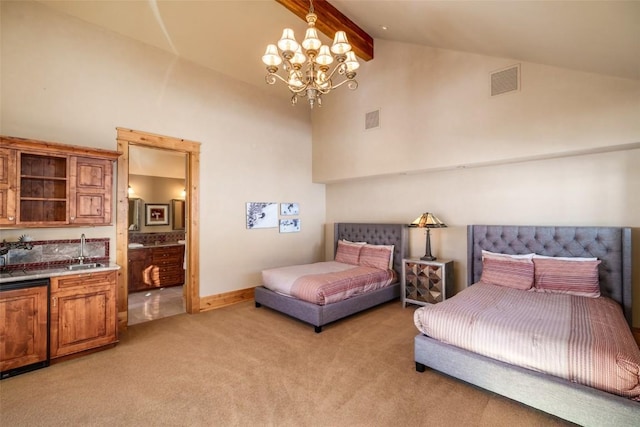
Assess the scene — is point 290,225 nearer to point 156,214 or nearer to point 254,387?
point 156,214

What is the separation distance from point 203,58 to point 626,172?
6.12 metres

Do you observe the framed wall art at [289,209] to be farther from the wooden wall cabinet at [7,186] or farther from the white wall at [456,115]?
the wooden wall cabinet at [7,186]

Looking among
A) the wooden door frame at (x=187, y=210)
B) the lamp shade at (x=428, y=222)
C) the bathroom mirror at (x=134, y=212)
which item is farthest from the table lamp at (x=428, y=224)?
the bathroom mirror at (x=134, y=212)

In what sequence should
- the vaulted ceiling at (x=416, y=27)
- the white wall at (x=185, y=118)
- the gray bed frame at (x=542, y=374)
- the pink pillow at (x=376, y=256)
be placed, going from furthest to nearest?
the pink pillow at (x=376, y=256) < the white wall at (x=185, y=118) < the vaulted ceiling at (x=416, y=27) < the gray bed frame at (x=542, y=374)

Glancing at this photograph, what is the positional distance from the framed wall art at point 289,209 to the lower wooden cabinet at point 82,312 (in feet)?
10.7

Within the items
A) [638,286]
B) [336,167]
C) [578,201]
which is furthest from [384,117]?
[638,286]

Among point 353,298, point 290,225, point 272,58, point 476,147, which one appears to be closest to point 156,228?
point 290,225

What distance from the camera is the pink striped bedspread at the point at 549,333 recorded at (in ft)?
6.80

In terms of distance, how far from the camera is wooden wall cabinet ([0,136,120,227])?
315 cm

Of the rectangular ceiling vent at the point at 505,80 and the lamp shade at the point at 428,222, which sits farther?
the lamp shade at the point at 428,222

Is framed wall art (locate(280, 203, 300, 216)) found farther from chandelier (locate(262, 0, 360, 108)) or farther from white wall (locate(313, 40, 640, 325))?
chandelier (locate(262, 0, 360, 108))

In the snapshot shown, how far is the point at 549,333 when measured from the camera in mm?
2373

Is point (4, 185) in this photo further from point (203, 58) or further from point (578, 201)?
point (578, 201)

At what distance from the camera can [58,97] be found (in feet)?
12.1
